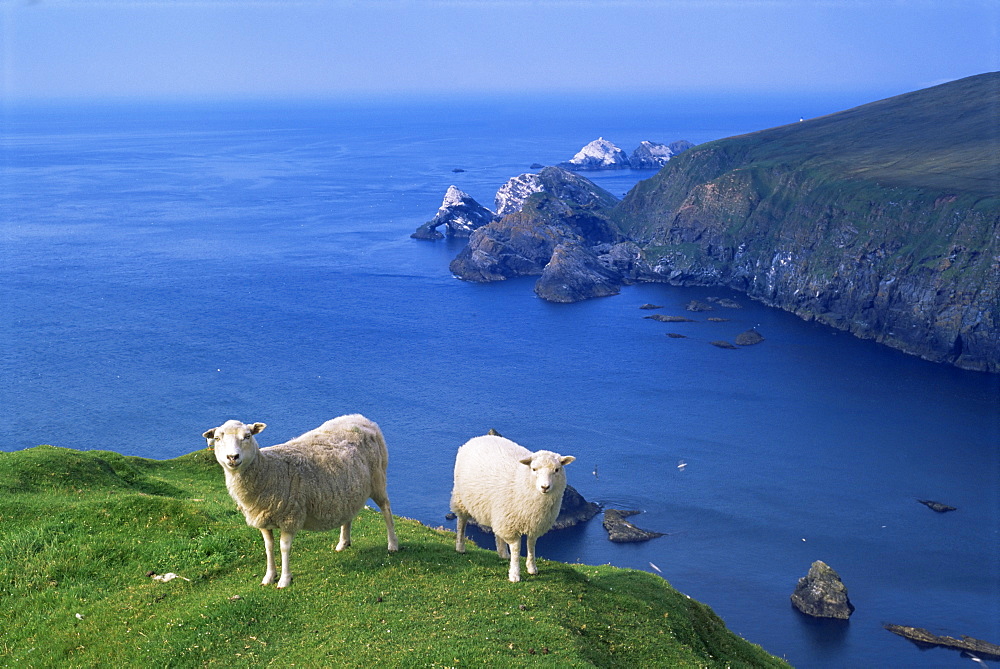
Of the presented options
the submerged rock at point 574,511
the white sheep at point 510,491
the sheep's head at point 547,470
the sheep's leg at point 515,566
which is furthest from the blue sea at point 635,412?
the sheep's head at point 547,470

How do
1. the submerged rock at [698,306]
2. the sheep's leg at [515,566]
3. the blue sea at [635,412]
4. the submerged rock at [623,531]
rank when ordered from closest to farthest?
the sheep's leg at [515,566]
the blue sea at [635,412]
the submerged rock at [623,531]
the submerged rock at [698,306]

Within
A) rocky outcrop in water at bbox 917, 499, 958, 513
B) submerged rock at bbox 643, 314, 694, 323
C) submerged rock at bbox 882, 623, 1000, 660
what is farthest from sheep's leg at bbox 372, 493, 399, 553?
submerged rock at bbox 643, 314, 694, 323

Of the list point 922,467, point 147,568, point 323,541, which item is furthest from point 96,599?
point 922,467

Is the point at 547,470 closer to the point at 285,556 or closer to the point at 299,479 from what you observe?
the point at 299,479

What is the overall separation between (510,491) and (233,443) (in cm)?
850

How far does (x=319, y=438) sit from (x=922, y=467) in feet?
387

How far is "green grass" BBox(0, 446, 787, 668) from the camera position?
18641 millimetres

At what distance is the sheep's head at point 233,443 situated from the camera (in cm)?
2014

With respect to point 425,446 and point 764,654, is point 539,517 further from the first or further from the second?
point 425,446

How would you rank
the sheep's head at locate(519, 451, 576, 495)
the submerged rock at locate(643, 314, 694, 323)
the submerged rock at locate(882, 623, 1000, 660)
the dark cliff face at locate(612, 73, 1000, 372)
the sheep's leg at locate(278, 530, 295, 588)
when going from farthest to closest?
the submerged rock at locate(643, 314, 694, 323) < the dark cliff face at locate(612, 73, 1000, 372) < the submerged rock at locate(882, 623, 1000, 660) < the sheep's head at locate(519, 451, 576, 495) < the sheep's leg at locate(278, 530, 295, 588)

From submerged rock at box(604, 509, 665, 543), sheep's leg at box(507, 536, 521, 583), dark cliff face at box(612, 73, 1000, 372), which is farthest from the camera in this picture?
dark cliff face at box(612, 73, 1000, 372)

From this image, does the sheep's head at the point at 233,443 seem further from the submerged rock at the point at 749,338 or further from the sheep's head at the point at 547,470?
the submerged rock at the point at 749,338

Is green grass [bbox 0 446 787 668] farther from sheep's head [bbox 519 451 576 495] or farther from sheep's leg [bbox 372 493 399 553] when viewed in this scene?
sheep's head [bbox 519 451 576 495]

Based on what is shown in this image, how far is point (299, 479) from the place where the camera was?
21750 mm
